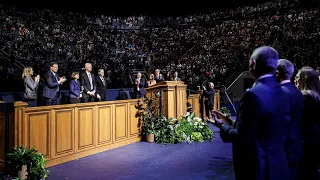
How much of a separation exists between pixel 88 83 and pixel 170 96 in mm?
1907

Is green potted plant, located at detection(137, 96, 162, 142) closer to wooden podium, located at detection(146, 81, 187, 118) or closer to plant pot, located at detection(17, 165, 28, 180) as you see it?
wooden podium, located at detection(146, 81, 187, 118)

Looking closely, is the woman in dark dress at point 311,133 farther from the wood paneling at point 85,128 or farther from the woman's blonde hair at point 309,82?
the wood paneling at point 85,128

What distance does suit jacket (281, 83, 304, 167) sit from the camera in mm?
2355

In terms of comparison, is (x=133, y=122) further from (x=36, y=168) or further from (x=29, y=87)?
(x=36, y=168)

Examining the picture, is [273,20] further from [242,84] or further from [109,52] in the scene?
[109,52]

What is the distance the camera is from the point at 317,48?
1714cm

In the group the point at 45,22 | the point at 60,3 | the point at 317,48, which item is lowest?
the point at 317,48

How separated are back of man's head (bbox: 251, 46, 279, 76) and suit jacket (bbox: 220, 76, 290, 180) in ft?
0.20

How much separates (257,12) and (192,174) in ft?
66.7

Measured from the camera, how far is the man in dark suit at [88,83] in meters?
7.41

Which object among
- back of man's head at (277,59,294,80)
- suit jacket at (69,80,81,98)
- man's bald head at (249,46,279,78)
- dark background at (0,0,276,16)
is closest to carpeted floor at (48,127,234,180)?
suit jacket at (69,80,81,98)

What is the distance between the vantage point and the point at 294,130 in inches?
94.7

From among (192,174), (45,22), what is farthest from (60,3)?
(192,174)

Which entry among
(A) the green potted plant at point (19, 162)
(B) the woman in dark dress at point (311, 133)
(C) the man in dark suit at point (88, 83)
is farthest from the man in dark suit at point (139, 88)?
(B) the woman in dark dress at point (311, 133)
